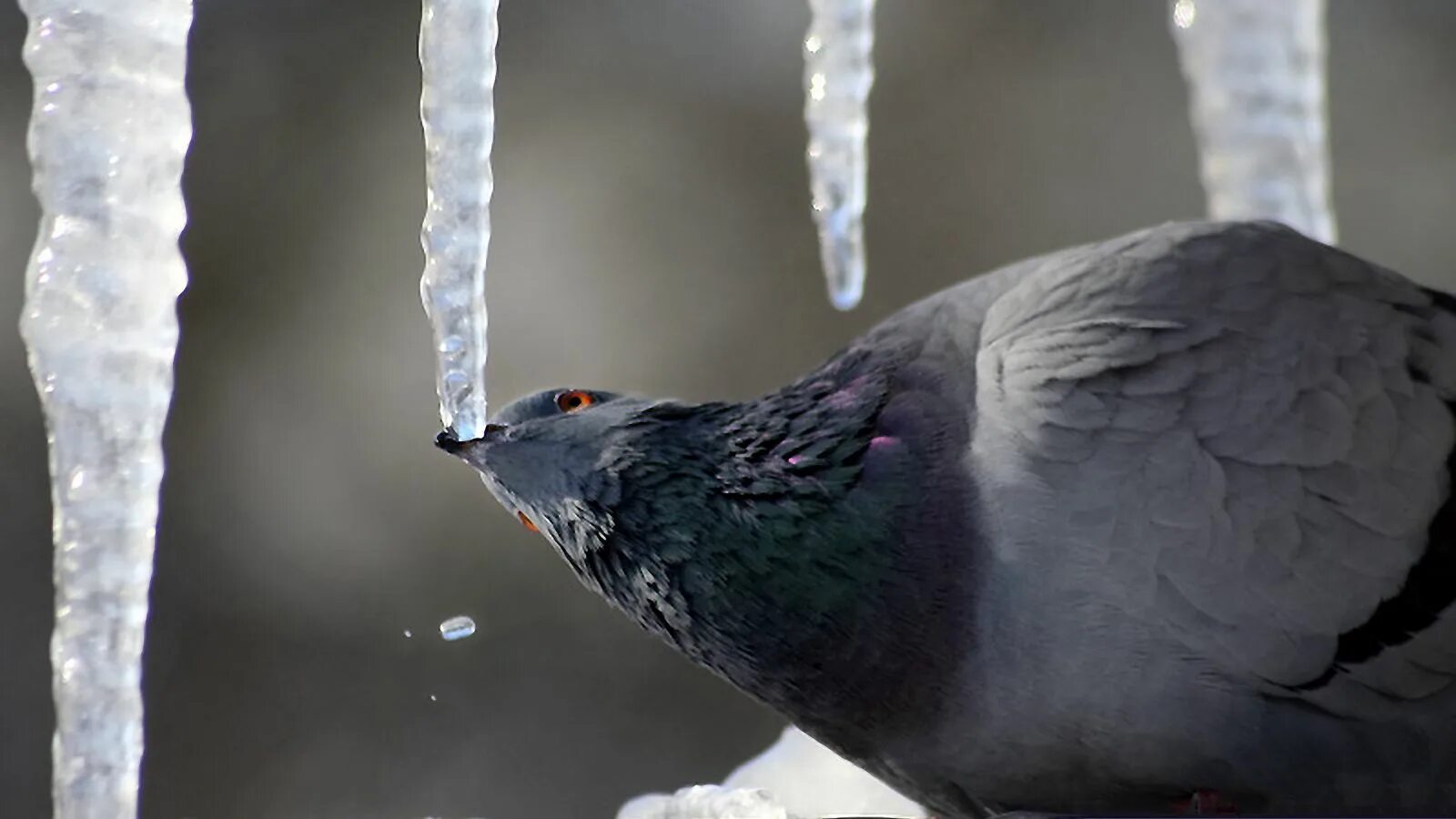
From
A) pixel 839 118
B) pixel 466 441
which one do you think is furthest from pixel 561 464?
pixel 839 118

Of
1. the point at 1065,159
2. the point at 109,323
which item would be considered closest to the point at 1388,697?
the point at 109,323

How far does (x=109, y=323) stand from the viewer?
113 cm

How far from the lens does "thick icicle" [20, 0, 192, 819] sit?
3.60 ft

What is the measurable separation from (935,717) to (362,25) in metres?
1.97

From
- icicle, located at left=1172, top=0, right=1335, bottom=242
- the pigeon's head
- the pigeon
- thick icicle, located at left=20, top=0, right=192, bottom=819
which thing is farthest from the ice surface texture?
icicle, located at left=1172, top=0, right=1335, bottom=242

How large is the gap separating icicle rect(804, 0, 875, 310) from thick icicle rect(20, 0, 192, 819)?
24.0 inches

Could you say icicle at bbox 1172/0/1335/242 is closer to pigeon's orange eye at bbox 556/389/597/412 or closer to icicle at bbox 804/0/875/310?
icicle at bbox 804/0/875/310

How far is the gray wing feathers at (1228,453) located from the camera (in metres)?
0.94

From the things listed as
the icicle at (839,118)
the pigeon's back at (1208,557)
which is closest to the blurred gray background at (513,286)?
the icicle at (839,118)

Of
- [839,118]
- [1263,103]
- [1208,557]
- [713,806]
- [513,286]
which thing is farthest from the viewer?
[513,286]

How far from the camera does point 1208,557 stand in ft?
3.08

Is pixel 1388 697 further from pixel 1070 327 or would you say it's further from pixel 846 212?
pixel 846 212

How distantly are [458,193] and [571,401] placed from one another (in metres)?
0.19

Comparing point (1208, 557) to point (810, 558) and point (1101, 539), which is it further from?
A: point (810, 558)
